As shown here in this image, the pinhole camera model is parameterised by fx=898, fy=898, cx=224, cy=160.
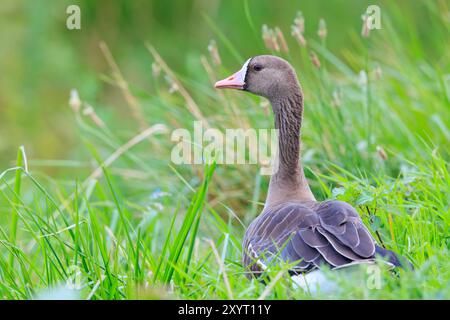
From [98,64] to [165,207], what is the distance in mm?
4826

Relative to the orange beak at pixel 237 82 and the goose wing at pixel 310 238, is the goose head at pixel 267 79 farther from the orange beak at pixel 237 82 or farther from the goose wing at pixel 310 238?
the goose wing at pixel 310 238

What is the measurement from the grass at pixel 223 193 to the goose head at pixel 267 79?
0.46 meters

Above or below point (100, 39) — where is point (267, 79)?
below

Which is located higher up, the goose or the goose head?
the goose head

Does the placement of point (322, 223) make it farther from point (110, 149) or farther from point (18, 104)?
point (18, 104)

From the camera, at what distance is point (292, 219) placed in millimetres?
4219

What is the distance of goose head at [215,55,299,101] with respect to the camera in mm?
5027

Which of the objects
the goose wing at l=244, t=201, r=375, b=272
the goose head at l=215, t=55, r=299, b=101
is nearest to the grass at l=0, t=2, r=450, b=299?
the goose wing at l=244, t=201, r=375, b=272

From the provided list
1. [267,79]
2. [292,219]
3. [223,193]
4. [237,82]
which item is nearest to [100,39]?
[223,193]

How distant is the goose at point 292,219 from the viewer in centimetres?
384

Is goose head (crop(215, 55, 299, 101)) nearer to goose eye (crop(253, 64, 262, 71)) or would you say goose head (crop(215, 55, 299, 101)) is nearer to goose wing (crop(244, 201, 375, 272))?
goose eye (crop(253, 64, 262, 71))

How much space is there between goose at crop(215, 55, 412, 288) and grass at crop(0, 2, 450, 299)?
0.14 m

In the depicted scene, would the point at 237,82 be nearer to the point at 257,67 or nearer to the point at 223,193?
the point at 257,67

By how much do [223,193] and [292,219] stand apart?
2.10 metres
